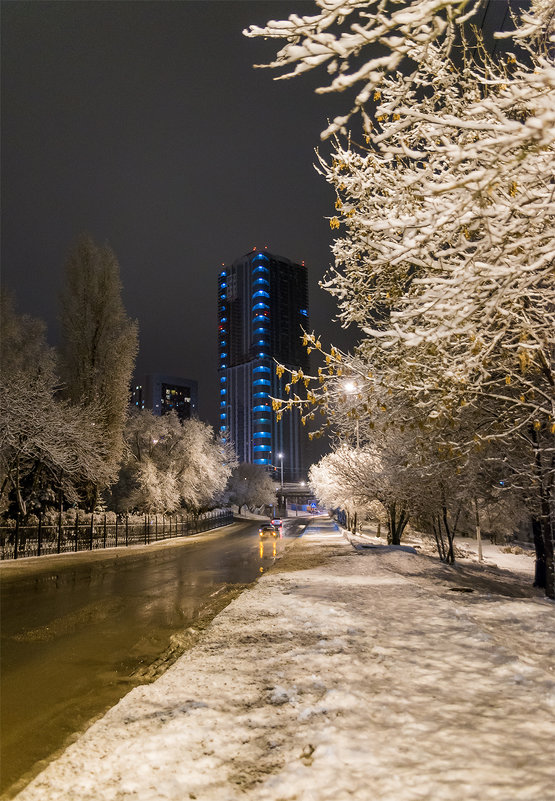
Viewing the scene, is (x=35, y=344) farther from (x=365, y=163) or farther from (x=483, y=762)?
(x=483, y=762)

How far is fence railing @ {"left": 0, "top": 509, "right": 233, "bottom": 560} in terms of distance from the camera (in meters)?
23.3

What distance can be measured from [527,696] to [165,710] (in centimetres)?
317

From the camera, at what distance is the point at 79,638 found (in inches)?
332

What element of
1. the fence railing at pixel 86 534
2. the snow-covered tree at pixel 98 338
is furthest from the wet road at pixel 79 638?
the snow-covered tree at pixel 98 338

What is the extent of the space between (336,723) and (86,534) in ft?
94.7

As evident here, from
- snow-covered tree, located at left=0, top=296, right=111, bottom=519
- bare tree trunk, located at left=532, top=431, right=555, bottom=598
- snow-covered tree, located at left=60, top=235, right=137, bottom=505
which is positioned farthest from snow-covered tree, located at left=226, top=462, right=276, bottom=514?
bare tree trunk, located at left=532, top=431, right=555, bottom=598

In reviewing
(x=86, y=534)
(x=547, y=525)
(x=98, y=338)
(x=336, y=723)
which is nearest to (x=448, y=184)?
(x=336, y=723)

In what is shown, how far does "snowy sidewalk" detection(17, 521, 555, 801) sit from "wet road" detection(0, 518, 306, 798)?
2.50 feet

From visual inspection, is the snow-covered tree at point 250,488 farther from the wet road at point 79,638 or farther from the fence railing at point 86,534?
the wet road at point 79,638

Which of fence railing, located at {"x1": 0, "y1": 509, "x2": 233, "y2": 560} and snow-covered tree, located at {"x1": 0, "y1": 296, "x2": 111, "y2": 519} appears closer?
snow-covered tree, located at {"x1": 0, "y1": 296, "x2": 111, "y2": 519}

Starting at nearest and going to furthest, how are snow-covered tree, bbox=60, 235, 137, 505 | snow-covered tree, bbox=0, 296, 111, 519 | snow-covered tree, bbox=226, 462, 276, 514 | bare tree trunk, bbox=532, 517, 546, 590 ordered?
1. bare tree trunk, bbox=532, 517, 546, 590
2. snow-covered tree, bbox=0, 296, 111, 519
3. snow-covered tree, bbox=60, 235, 137, 505
4. snow-covered tree, bbox=226, 462, 276, 514

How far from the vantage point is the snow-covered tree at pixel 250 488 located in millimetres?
106125

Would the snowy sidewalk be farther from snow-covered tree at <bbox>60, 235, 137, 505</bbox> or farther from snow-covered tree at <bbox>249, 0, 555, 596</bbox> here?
snow-covered tree at <bbox>60, 235, 137, 505</bbox>

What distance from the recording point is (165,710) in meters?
4.33
